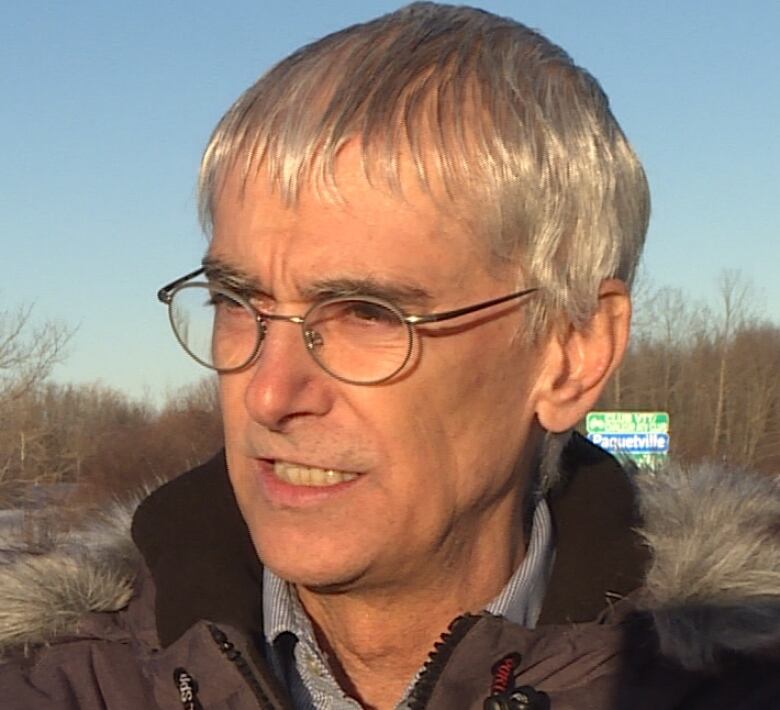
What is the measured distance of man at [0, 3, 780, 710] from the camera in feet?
6.36

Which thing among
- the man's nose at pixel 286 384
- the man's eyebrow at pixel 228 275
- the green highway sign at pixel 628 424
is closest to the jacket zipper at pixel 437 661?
the man's nose at pixel 286 384

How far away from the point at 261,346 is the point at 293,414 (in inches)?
Result: 5.2

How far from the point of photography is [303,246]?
1935mm

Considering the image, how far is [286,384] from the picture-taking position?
6.27 feet

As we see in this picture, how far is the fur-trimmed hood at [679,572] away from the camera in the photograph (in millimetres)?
2041

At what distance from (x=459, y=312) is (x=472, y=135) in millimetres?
298

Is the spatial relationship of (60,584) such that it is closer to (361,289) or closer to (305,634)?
(305,634)

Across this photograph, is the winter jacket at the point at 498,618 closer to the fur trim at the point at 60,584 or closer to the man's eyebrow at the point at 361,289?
the fur trim at the point at 60,584

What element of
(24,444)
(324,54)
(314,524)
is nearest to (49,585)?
(314,524)

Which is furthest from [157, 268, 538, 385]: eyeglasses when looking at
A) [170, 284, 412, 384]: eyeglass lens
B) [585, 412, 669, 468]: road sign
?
[585, 412, 669, 468]: road sign

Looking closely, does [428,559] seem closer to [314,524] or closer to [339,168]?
[314,524]

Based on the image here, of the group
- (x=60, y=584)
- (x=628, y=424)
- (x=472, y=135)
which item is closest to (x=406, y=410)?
(x=472, y=135)

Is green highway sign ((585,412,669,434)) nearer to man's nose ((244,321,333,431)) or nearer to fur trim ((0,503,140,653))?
fur trim ((0,503,140,653))

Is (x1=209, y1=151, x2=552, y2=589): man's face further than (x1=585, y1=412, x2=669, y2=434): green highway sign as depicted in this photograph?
No
